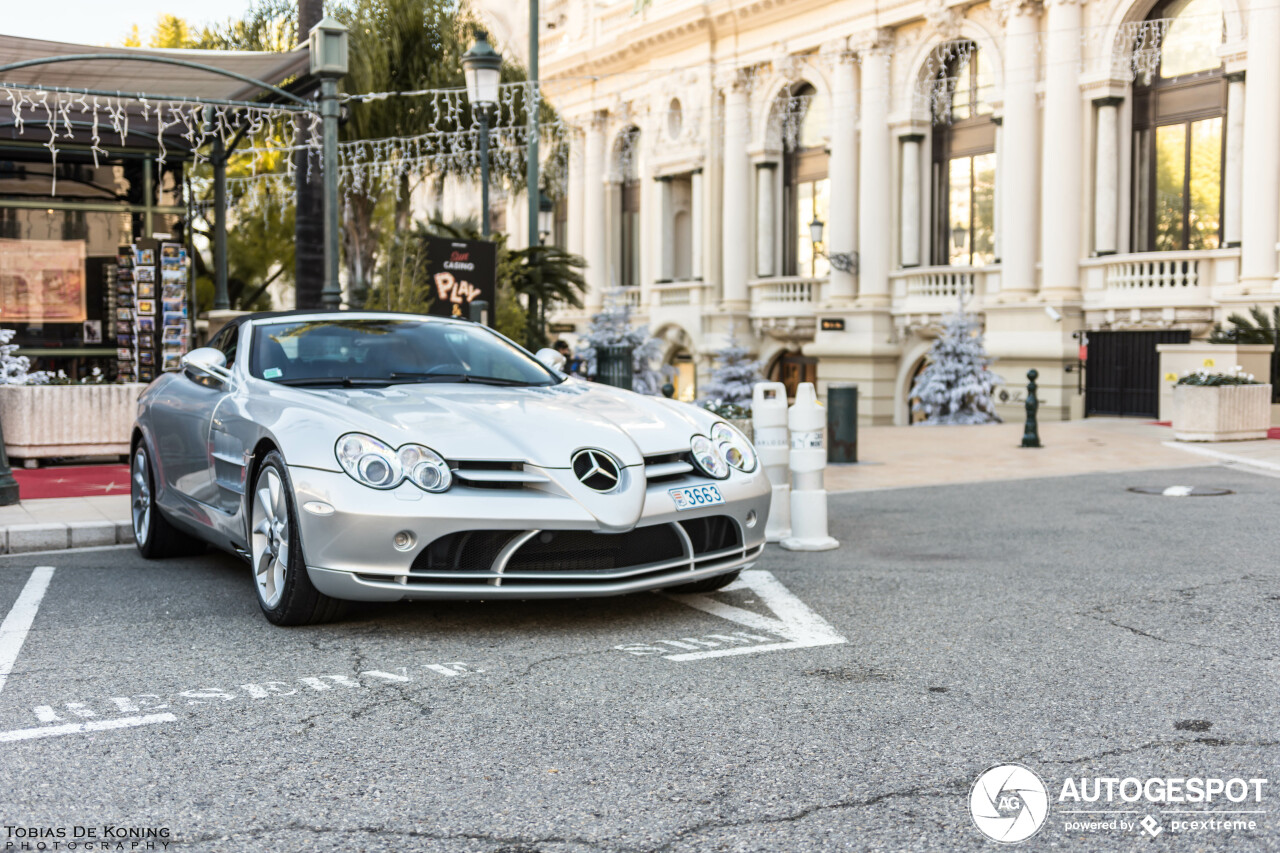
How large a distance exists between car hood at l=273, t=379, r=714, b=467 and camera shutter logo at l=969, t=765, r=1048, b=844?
2492 millimetres

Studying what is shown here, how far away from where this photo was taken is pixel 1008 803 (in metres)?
3.76

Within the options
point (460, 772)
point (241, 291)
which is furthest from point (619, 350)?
point (241, 291)

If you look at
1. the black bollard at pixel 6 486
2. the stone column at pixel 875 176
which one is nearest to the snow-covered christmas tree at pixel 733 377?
the stone column at pixel 875 176

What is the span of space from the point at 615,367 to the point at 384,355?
43.5 ft

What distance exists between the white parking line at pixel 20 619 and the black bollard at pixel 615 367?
12791 millimetres

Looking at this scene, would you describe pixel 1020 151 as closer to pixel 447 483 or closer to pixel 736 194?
pixel 736 194

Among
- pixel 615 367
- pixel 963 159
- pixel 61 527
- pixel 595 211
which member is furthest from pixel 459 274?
pixel 595 211

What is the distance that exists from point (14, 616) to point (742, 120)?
34.7 metres

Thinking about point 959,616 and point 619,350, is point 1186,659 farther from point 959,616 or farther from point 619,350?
point 619,350

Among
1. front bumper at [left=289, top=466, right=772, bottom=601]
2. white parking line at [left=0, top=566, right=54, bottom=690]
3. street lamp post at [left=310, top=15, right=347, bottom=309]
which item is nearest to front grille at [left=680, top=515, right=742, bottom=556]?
front bumper at [left=289, top=466, right=772, bottom=601]

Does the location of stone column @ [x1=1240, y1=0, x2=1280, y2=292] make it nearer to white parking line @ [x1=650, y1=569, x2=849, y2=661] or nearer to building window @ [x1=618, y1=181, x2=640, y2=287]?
white parking line @ [x1=650, y1=569, x2=849, y2=661]

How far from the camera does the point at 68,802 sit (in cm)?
381

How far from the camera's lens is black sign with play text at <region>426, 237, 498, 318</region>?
596 inches

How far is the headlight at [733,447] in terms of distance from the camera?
6555 mm
